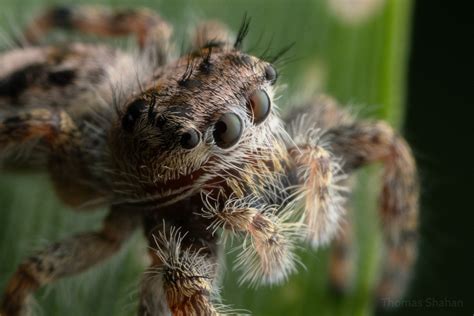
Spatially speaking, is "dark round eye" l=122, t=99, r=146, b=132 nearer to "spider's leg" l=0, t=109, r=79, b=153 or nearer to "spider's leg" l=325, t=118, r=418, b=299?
"spider's leg" l=0, t=109, r=79, b=153

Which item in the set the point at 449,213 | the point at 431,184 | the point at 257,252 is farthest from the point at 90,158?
the point at 449,213

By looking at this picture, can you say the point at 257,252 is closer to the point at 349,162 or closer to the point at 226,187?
the point at 226,187

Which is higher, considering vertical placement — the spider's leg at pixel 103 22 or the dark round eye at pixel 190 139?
the spider's leg at pixel 103 22

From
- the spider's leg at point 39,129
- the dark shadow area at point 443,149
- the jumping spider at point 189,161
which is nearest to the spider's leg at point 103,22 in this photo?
the jumping spider at point 189,161

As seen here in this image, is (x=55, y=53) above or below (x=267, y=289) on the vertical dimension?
above

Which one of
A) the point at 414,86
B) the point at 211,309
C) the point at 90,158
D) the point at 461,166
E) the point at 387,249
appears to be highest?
the point at 414,86

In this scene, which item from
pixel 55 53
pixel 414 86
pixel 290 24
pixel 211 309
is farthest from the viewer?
pixel 414 86

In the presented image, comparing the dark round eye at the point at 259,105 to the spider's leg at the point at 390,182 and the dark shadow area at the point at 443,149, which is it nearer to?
the spider's leg at the point at 390,182
